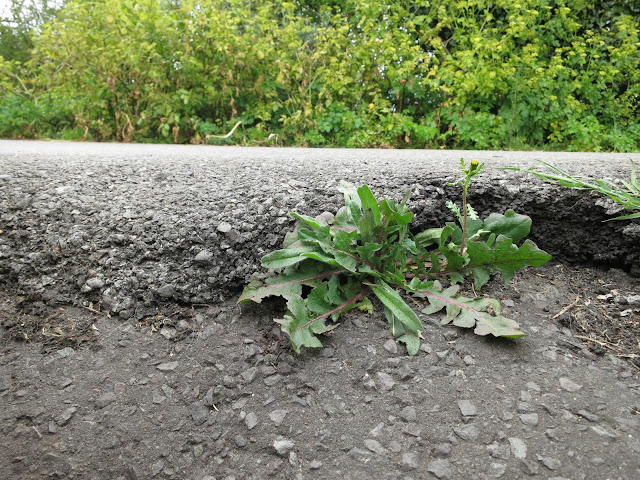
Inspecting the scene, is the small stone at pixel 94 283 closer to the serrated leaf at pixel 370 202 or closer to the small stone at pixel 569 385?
the serrated leaf at pixel 370 202

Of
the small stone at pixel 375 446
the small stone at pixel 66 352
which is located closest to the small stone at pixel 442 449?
the small stone at pixel 375 446

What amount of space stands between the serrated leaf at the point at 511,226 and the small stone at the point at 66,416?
138 cm

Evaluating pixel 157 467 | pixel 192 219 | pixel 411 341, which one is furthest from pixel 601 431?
pixel 192 219

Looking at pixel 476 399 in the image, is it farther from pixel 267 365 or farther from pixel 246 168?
pixel 246 168

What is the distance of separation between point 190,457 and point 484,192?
136 centimetres

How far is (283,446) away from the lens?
109cm

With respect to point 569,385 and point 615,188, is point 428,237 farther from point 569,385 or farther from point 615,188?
point 615,188

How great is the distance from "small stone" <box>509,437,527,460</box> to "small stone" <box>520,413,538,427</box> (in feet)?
0.19

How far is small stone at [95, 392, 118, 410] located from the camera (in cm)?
118

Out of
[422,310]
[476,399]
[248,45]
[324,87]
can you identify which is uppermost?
[248,45]

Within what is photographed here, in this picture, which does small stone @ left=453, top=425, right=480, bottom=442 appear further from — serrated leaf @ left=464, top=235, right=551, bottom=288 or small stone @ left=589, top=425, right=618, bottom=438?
serrated leaf @ left=464, top=235, right=551, bottom=288

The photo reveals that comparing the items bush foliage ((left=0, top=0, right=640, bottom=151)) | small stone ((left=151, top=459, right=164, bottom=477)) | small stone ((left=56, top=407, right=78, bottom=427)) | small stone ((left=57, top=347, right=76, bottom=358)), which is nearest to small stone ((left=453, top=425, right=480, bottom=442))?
small stone ((left=151, top=459, right=164, bottom=477))

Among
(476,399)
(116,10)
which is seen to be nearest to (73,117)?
(116,10)

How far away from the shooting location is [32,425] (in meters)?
1.14
